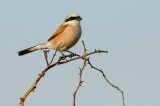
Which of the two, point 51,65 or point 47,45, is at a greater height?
point 47,45

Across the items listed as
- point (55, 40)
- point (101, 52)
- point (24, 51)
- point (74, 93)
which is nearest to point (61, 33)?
point (55, 40)

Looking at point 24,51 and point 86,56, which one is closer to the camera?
point 86,56

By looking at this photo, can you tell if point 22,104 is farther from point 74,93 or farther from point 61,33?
point 61,33

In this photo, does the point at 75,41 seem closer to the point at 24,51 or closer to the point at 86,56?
the point at 24,51

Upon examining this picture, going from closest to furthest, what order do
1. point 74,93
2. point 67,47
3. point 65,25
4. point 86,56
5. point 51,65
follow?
point 74,93, point 51,65, point 86,56, point 67,47, point 65,25

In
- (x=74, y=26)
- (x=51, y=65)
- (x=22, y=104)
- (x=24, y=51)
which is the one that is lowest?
(x=22, y=104)

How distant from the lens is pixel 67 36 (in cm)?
599

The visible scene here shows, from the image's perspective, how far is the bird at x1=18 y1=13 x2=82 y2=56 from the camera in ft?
19.3

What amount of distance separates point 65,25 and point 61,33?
8.5 inches

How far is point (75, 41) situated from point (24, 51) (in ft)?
2.77

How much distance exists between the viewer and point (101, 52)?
2.42 m

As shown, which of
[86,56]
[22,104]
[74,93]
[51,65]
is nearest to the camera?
[22,104]

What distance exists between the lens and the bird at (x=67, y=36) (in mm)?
5871

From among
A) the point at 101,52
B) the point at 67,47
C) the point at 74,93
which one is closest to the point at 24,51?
the point at 67,47
